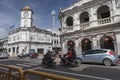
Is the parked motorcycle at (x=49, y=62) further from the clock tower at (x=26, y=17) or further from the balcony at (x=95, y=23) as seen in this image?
the clock tower at (x=26, y=17)

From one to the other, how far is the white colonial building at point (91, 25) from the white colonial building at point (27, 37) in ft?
87.6

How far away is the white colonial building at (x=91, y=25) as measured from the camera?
58.9ft

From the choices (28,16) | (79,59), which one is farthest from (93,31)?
(28,16)

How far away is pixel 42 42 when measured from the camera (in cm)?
5391

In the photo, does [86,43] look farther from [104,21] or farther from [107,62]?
[107,62]

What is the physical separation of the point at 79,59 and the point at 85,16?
9.54 metres

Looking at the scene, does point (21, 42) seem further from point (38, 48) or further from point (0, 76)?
point (0, 76)

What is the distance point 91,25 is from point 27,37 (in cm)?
3287

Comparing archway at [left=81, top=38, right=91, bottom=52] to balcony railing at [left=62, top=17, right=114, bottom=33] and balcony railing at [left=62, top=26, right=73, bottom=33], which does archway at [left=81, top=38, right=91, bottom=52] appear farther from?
balcony railing at [left=62, top=26, right=73, bottom=33]

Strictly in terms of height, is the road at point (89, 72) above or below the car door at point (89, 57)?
below

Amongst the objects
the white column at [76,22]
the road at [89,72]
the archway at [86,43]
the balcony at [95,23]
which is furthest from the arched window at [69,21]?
the road at [89,72]

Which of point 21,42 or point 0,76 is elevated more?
point 21,42

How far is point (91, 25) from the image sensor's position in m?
20.0

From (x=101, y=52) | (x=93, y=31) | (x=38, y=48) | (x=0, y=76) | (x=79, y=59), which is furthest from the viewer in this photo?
(x=38, y=48)
